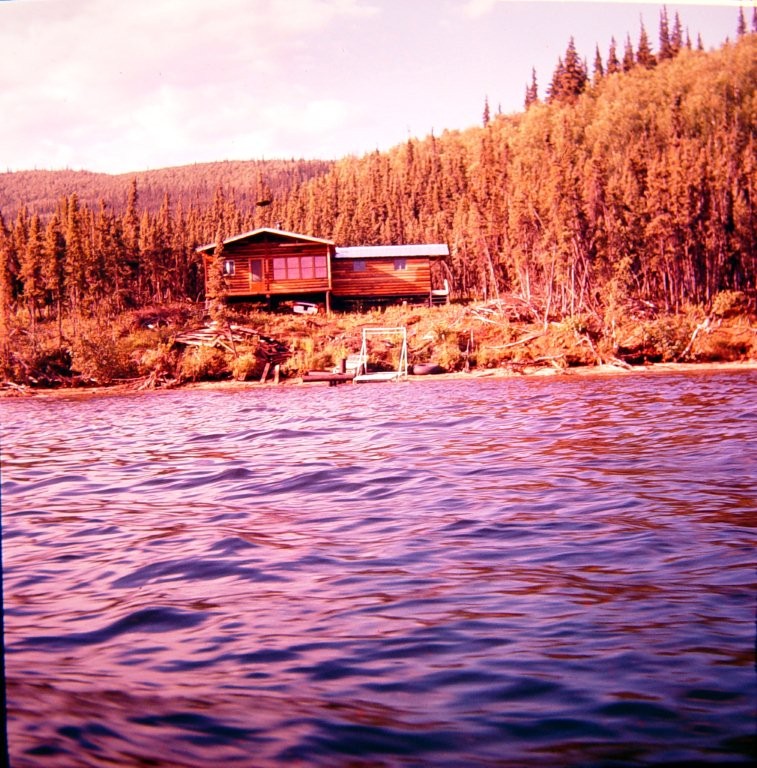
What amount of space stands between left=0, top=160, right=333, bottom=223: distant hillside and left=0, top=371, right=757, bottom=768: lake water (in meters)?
134

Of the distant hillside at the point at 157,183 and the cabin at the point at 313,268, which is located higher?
the distant hillside at the point at 157,183

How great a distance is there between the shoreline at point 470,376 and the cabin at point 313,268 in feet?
43.4

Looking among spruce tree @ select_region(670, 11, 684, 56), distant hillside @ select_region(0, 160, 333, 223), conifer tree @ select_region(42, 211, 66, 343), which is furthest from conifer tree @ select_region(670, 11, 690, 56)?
conifer tree @ select_region(42, 211, 66, 343)

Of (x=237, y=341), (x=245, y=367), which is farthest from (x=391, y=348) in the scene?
(x=237, y=341)

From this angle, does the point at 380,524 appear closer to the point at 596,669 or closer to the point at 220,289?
the point at 596,669

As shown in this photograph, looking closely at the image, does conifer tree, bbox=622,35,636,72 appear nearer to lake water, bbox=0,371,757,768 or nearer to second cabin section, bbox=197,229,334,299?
second cabin section, bbox=197,229,334,299

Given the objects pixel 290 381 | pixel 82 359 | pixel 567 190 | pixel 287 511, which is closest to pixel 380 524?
pixel 287 511

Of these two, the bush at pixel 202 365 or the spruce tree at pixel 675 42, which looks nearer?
the bush at pixel 202 365

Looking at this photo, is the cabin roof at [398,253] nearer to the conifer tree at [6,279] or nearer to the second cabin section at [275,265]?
the second cabin section at [275,265]

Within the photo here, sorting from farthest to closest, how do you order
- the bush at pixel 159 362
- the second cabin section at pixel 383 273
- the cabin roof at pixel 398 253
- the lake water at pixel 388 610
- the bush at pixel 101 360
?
the second cabin section at pixel 383 273 → the cabin roof at pixel 398 253 → the bush at pixel 159 362 → the bush at pixel 101 360 → the lake water at pixel 388 610

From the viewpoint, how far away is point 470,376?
29.1 m

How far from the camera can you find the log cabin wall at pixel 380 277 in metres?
44.6

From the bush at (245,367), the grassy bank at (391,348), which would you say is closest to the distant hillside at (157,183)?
the grassy bank at (391,348)

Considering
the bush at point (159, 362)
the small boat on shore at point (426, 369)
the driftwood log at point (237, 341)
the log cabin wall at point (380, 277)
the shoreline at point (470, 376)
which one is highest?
A: the log cabin wall at point (380, 277)
